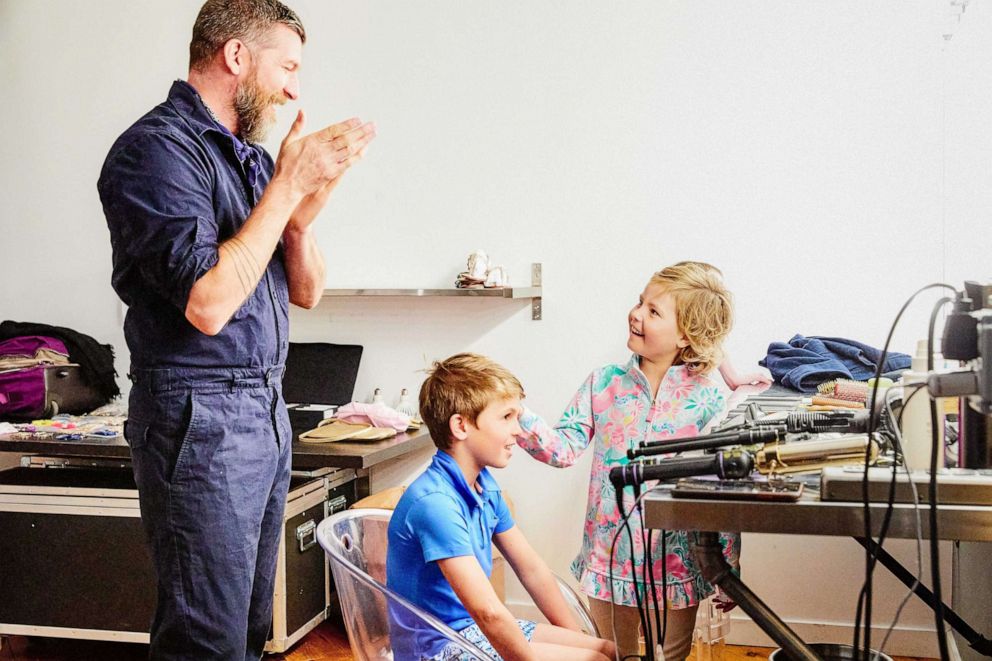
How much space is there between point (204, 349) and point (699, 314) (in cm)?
105

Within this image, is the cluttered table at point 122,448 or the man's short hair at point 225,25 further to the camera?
the cluttered table at point 122,448

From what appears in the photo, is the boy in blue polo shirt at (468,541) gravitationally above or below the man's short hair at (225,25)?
below

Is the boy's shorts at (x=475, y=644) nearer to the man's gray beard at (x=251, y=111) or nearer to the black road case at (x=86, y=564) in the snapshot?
the man's gray beard at (x=251, y=111)

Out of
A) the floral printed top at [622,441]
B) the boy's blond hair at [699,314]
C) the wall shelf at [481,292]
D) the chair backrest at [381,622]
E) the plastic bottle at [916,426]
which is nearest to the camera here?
the plastic bottle at [916,426]

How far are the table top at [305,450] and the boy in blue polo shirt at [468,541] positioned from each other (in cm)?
83

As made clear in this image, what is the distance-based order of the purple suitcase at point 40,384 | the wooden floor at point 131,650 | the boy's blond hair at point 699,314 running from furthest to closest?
the purple suitcase at point 40,384, the wooden floor at point 131,650, the boy's blond hair at point 699,314

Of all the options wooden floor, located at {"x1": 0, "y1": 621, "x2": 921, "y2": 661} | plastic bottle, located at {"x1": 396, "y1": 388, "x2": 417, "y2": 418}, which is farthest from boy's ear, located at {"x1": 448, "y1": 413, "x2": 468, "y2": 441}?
plastic bottle, located at {"x1": 396, "y1": 388, "x2": 417, "y2": 418}

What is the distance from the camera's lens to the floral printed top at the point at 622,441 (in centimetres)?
183

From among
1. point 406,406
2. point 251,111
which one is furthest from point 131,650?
point 251,111

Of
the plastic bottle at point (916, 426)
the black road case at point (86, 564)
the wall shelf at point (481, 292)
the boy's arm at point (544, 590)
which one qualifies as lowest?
the black road case at point (86, 564)

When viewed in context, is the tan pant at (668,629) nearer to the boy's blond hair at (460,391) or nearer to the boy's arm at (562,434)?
the boy's arm at (562,434)

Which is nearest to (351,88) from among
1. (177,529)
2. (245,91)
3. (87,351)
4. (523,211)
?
(523,211)

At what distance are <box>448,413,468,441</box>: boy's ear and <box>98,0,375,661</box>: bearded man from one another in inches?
11.7

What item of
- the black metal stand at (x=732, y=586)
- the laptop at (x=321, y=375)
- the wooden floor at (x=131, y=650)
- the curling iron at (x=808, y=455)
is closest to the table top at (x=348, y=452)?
the laptop at (x=321, y=375)
